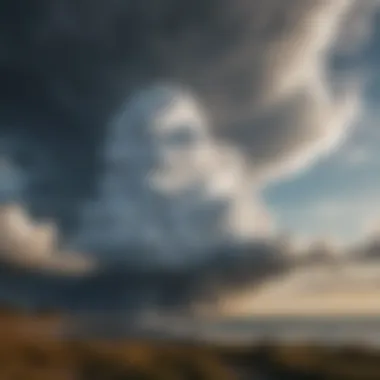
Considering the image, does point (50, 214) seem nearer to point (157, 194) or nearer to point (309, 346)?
point (157, 194)

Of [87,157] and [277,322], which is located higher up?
[87,157]

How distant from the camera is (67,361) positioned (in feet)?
10.3

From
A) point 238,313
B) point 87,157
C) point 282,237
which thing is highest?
point 87,157

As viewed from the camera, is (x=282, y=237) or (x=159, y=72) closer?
(x=282, y=237)

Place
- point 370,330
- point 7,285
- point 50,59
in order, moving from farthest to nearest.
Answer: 1. point 50,59
2. point 7,285
3. point 370,330

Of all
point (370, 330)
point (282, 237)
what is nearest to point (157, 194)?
point (282, 237)

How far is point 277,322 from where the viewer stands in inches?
123

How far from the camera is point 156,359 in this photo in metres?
3.09

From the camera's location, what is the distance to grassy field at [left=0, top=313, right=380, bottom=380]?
3.01 metres

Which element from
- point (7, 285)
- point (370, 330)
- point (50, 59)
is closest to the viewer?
point (370, 330)

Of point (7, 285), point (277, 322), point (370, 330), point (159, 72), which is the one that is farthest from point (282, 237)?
point (7, 285)

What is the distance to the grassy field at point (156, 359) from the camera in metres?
3.01

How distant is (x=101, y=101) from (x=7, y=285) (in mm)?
1141

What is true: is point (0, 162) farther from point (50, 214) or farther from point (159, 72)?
point (159, 72)
